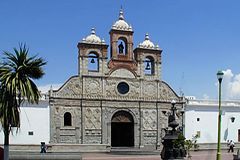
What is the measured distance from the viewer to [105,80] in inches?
1721

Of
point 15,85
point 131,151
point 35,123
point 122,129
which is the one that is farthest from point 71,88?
point 15,85

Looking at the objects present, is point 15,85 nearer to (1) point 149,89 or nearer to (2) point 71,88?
(2) point 71,88

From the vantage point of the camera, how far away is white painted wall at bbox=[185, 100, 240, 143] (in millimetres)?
46491

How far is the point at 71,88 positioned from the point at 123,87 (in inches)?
231

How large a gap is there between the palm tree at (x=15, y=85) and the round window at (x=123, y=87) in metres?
29.2

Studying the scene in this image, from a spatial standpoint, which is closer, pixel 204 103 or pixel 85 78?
pixel 85 78

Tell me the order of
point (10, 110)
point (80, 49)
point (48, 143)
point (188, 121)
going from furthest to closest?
point (188, 121), point (80, 49), point (48, 143), point (10, 110)

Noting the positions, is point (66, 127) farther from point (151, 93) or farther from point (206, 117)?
point (206, 117)

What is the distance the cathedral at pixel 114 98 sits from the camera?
4200 centimetres

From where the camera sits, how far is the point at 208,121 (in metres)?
46.9

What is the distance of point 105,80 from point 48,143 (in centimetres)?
906

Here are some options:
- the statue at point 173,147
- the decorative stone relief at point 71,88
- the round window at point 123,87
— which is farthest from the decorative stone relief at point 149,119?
the statue at point 173,147

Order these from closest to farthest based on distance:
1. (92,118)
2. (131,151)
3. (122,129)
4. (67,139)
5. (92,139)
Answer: (131,151) < (67,139) < (92,139) < (92,118) < (122,129)

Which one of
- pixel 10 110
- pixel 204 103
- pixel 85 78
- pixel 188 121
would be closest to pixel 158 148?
pixel 188 121
